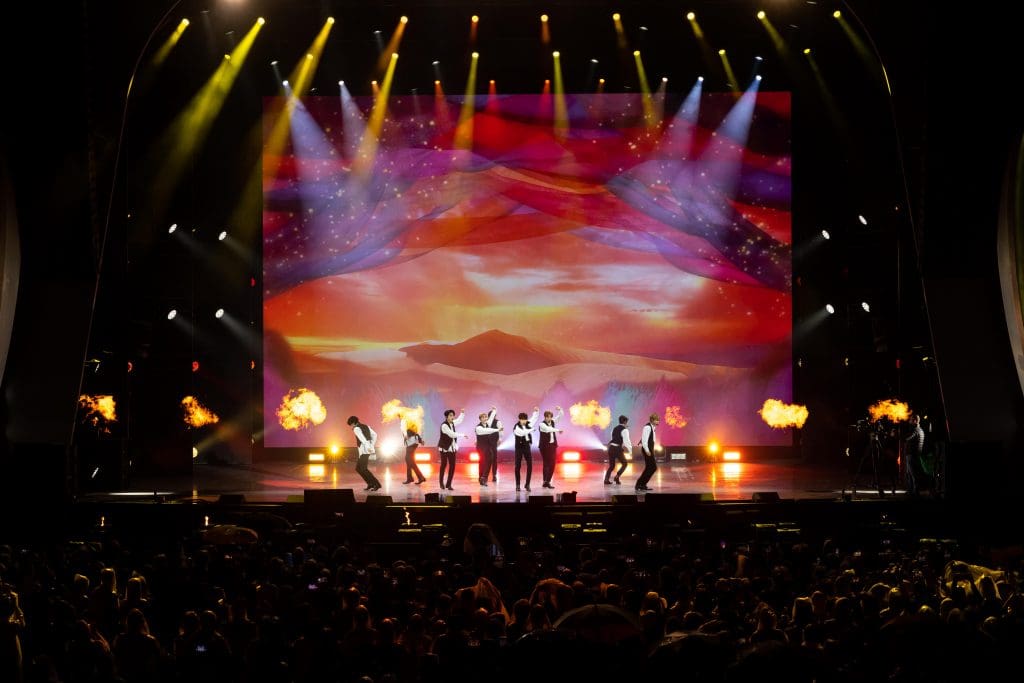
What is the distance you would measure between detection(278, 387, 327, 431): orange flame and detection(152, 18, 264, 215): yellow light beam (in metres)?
5.01

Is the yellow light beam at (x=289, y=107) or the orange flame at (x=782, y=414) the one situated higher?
the yellow light beam at (x=289, y=107)

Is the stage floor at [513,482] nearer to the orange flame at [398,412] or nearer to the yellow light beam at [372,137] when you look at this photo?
the orange flame at [398,412]

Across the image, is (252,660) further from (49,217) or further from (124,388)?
(124,388)

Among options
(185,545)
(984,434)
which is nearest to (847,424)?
(984,434)

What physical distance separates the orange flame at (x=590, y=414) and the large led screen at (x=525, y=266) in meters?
0.05

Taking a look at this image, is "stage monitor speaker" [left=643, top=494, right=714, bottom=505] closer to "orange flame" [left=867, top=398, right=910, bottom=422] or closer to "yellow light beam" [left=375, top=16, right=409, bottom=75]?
"orange flame" [left=867, top=398, right=910, bottom=422]

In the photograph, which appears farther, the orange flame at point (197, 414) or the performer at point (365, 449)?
the orange flame at point (197, 414)

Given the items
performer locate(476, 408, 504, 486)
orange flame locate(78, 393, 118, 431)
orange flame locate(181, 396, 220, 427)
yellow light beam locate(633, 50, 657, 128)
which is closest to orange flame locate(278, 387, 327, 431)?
orange flame locate(181, 396, 220, 427)

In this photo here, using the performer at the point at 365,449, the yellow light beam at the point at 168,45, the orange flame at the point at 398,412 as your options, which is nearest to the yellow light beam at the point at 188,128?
the yellow light beam at the point at 168,45

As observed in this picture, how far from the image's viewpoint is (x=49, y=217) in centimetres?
1661

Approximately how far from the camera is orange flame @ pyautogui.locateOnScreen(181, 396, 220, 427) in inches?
938

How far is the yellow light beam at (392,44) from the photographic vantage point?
2262cm

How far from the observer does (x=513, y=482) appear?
21641 millimetres

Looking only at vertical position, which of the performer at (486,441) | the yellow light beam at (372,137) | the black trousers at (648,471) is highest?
the yellow light beam at (372,137)
